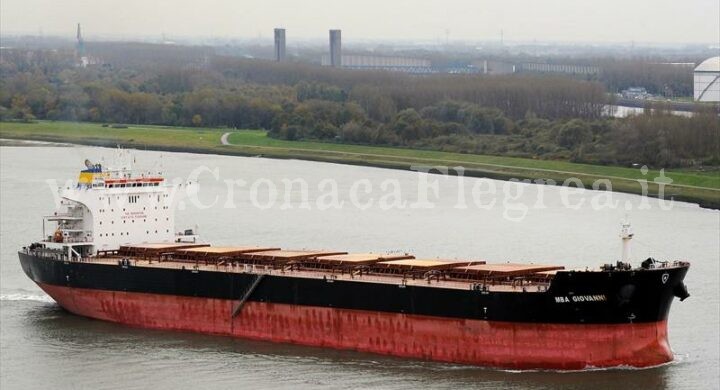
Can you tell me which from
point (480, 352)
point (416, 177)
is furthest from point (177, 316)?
point (416, 177)

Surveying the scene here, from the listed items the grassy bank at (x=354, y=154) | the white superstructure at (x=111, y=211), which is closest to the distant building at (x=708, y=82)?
the grassy bank at (x=354, y=154)

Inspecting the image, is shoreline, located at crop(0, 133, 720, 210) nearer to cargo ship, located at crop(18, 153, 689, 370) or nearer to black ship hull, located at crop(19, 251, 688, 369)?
cargo ship, located at crop(18, 153, 689, 370)

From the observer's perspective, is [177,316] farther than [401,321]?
Yes

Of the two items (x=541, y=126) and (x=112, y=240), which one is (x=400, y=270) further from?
(x=541, y=126)

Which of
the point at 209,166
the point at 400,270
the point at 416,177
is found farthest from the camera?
the point at 209,166

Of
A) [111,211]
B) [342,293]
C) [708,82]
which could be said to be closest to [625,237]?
[342,293]

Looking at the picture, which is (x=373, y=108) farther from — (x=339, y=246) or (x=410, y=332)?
(x=410, y=332)

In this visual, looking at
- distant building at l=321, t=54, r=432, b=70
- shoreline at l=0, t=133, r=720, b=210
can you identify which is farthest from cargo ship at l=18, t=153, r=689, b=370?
distant building at l=321, t=54, r=432, b=70

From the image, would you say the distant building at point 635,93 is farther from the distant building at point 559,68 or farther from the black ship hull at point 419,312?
the black ship hull at point 419,312
